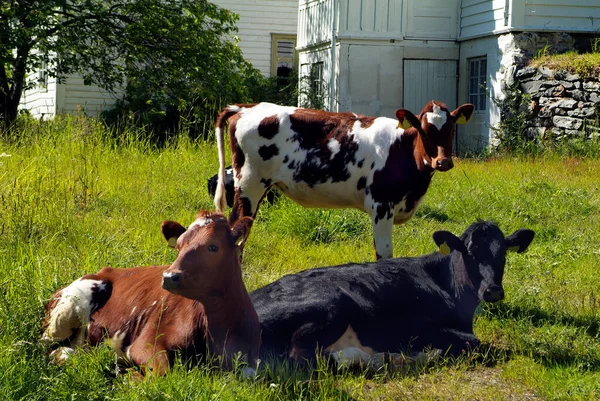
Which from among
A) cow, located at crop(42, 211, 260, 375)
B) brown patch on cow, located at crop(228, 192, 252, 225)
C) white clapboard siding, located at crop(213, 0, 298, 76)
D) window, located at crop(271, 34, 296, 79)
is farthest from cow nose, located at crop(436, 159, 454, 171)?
window, located at crop(271, 34, 296, 79)

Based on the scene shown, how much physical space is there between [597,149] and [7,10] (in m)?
11.2

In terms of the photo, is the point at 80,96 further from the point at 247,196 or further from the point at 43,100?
the point at 247,196

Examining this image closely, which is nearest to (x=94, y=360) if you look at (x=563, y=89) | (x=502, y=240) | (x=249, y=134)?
(x=502, y=240)

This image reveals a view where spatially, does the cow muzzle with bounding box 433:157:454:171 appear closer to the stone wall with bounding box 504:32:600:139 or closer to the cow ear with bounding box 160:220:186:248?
the cow ear with bounding box 160:220:186:248

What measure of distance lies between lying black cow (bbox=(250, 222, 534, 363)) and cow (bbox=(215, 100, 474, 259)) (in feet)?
4.25

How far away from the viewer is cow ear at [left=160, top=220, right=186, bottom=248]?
496cm

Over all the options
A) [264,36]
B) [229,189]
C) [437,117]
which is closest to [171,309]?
[437,117]

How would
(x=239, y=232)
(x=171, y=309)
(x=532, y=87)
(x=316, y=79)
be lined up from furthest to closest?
(x=316, y=79) < (x=532, y=87) < (x=171, y=309) < (x=239, y=232)

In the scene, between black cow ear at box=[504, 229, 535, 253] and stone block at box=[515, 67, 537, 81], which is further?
stone block at box=[515, 67, 537, 81]

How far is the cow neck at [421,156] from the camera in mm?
7492

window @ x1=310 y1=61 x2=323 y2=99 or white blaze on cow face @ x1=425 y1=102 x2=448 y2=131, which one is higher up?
window @ x1=310 y1=61 x2=323 y2=99

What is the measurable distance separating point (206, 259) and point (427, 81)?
17.3 m

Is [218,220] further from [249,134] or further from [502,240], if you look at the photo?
[249,134]

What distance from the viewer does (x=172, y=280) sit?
4.42 m
